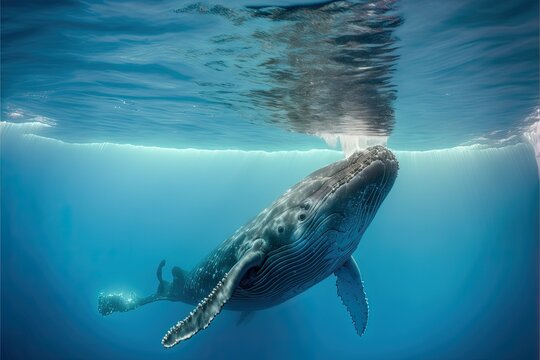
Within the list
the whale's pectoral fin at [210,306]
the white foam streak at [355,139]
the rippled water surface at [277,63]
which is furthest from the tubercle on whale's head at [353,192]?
the white foam streak at [355,139]

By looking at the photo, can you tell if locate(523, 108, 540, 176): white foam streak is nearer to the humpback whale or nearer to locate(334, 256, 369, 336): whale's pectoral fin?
locate(334, 256, 369, 336): whale's pectoral fin

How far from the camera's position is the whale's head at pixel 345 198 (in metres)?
5.15

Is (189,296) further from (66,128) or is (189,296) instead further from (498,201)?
(498,201)

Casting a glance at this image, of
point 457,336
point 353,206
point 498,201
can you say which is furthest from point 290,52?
point 498,201

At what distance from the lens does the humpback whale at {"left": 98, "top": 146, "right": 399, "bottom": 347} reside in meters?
5.18

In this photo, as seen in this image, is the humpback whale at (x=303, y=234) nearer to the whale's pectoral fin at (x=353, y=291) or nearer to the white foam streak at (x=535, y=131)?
the whale's pectoral fin at (x=353, y=291)

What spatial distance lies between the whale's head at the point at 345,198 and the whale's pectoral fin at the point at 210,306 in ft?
2.84

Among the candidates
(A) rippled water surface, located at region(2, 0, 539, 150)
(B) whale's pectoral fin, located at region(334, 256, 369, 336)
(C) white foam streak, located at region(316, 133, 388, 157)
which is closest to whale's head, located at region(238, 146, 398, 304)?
(B) whale's pectoral fin, located at region(334, 256, 369, 336)

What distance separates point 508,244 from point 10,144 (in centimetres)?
7189

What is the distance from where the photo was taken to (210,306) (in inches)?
209

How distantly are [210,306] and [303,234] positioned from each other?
72.7 inches

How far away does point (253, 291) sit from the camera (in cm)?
672

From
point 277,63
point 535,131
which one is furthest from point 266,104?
point 535,131

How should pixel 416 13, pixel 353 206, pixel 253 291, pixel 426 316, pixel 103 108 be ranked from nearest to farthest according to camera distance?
pixel 353 206
pixel 253 291
pixel 416 13
pixel 103 108
pixel 426 316
